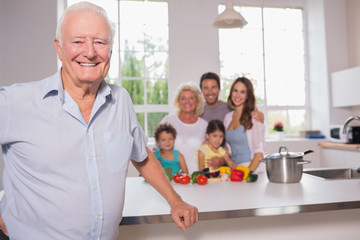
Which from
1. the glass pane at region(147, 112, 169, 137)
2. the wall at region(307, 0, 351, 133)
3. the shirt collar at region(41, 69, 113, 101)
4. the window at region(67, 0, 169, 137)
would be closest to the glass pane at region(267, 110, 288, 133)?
the wall at region(307, 0, 351, 133)

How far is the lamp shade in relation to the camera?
2973 mm

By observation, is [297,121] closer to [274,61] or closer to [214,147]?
[274,61]

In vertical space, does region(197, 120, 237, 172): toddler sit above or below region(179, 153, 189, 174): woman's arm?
above

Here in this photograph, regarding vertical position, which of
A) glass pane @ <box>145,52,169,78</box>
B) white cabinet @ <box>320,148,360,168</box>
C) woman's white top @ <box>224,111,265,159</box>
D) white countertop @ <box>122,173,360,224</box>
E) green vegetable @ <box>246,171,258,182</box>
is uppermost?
glass pane @ <box>145,52,169,78</box>

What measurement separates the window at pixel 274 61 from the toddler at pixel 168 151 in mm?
2700

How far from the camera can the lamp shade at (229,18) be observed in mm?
2973

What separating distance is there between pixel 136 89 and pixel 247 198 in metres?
3.61

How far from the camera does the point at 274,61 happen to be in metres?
5.40

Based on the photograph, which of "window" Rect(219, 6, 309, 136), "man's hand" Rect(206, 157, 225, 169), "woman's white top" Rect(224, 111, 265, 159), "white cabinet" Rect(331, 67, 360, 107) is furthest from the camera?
"window" Rect(219, 6, 309, 136)

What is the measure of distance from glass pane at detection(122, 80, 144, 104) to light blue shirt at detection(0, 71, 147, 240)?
3.82 m

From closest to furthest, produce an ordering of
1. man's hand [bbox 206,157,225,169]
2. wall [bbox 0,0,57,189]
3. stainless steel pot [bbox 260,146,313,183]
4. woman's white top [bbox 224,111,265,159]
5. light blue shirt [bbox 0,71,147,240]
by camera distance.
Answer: light blue shirt [bbox 0,71,147,240] → stainless steel pot [bbox 260,146,313,183] → woman's white top [bbox 224,111,265,159] → man's hand [bbox 206,157,225,169] → wall [bbox 0,0,57,189]

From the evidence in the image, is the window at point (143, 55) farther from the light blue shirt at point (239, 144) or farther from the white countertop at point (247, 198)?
the white countertop at point (247, 198)

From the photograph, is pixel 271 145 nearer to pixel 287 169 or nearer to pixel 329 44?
pixel 329 44

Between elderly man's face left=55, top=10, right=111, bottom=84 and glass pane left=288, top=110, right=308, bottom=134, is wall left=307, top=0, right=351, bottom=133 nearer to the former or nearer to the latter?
glass pane left=288, top=110, right=308, bottom=134
